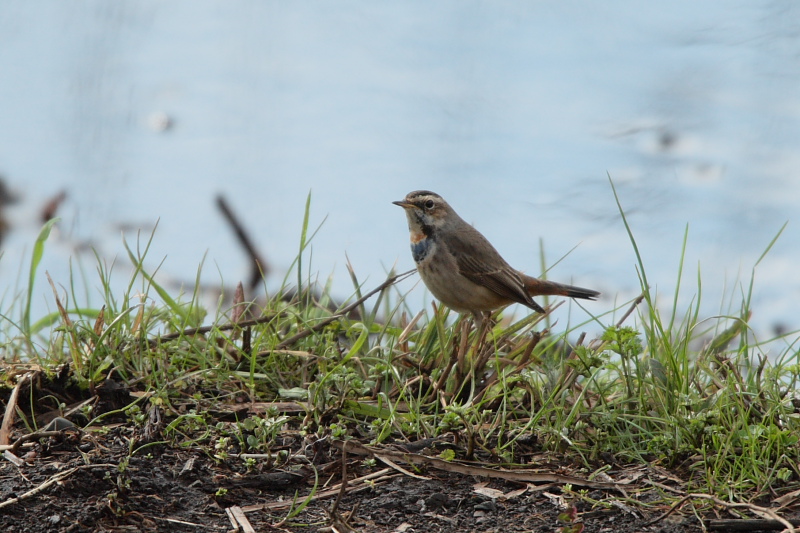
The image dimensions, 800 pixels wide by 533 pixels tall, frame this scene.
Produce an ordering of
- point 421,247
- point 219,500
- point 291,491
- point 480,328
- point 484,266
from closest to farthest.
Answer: point 219,500 → point 291,491 → point 480,328 → point 484,266 → point 421,247

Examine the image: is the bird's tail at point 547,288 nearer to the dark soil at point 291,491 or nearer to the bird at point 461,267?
the bird at point 461,267

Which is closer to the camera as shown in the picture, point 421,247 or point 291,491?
point 291,491

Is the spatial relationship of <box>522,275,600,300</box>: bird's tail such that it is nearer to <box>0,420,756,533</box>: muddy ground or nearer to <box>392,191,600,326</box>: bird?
<box>392,191,600,326</box>: bird

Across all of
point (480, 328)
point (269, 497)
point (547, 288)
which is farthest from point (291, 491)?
point (547, 288)

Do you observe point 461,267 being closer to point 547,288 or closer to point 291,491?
point 547,288

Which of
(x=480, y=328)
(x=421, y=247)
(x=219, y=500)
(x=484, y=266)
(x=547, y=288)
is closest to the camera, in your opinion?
(x=219, y=500)

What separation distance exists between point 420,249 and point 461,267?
37 centimetres

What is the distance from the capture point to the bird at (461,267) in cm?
543

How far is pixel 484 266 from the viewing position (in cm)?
579

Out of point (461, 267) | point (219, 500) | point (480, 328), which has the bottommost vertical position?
point (219, 500)

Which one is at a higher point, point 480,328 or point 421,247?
point 421,247

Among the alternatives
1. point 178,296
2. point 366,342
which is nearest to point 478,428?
point 366,342

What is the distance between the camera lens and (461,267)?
18.5 feet

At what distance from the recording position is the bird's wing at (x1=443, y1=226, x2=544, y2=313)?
18.5 ft
